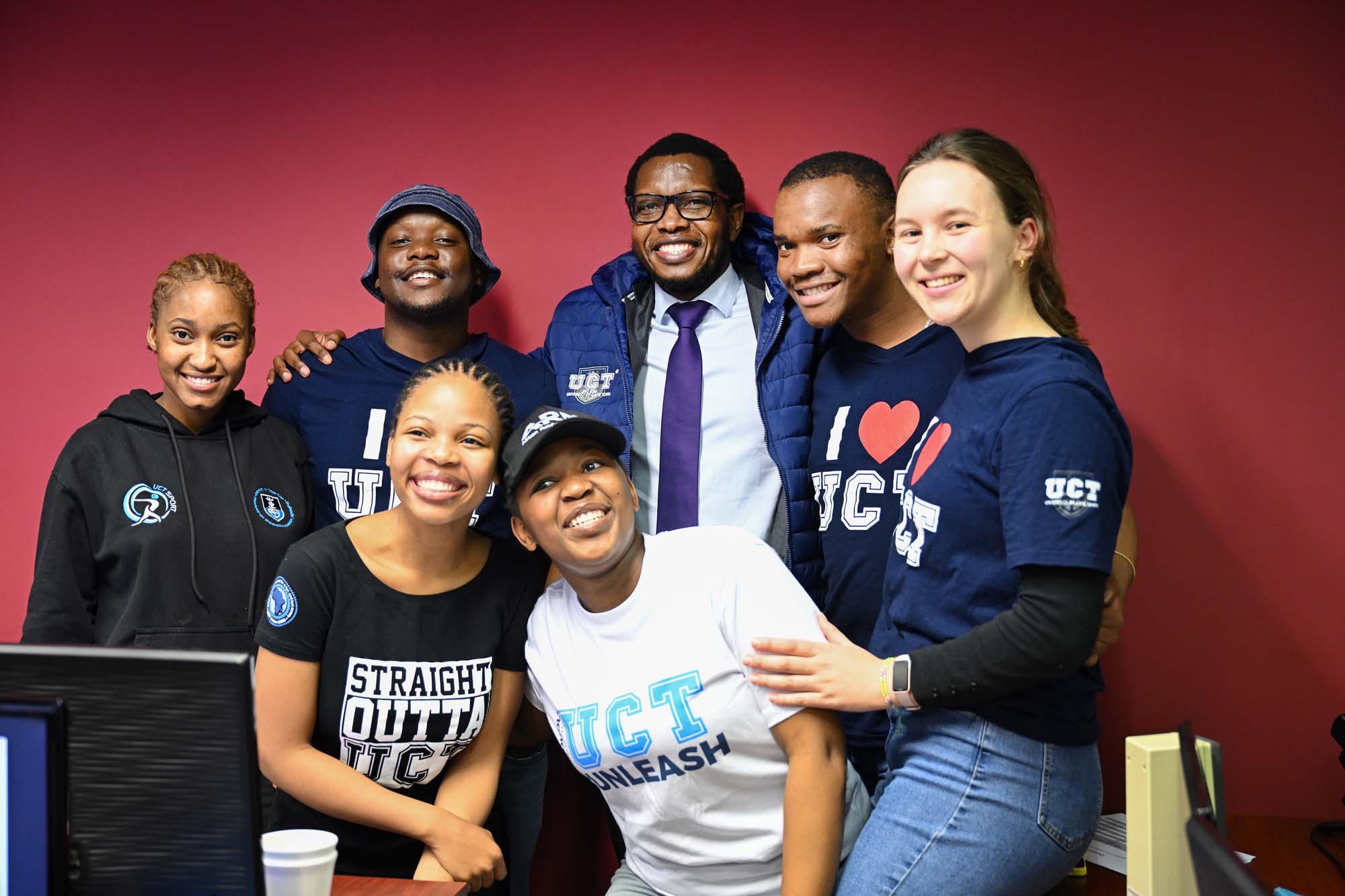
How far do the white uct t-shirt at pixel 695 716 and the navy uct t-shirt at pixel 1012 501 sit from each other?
228 millimetres

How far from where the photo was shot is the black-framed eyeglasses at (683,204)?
2.42 metres

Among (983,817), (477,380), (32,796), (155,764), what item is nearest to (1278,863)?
(983,817)

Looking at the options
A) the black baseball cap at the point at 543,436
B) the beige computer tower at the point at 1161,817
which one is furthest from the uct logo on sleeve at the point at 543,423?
the beige computer tower at the point at 1161,817

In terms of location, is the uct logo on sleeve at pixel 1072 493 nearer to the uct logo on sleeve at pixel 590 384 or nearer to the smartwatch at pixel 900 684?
the smartwatch at pixel 900 684

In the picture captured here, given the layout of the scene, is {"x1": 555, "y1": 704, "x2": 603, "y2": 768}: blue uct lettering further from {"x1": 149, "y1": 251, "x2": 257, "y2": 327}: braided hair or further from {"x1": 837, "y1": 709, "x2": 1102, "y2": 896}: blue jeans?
{"x1": 149, "y1": 251, "x2": 257, "y2": 327}: braided hair

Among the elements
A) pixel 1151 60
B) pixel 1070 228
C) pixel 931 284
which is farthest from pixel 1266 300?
pixel 931 284

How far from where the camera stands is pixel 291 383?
2.52 m

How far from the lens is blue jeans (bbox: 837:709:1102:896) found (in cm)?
146

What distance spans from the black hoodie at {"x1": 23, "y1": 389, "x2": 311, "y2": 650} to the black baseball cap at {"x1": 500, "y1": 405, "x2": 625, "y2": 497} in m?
0.70

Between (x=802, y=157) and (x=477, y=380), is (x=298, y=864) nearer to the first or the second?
(x=477, y=380)

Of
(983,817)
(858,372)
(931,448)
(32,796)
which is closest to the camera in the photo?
(32,796)

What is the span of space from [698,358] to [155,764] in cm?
158

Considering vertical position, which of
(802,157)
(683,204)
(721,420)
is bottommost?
(721,420)

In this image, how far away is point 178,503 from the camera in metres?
2.15
